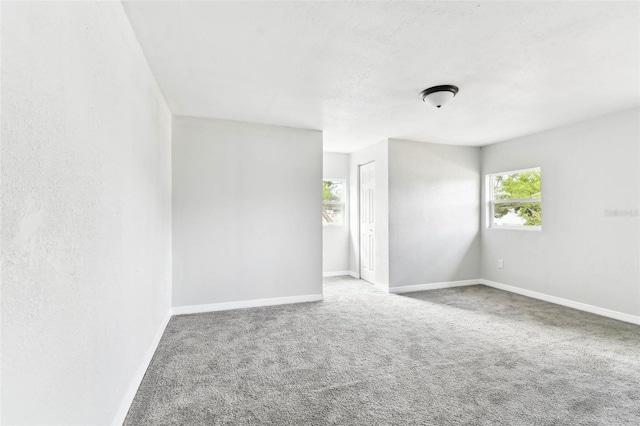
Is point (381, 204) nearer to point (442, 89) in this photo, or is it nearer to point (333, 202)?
point (333, 202)

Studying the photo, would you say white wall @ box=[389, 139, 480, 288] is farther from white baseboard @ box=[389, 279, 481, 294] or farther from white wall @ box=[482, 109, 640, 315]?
white wall @ box=[482, 109, 640, 315]

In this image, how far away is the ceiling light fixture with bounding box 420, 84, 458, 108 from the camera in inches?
111

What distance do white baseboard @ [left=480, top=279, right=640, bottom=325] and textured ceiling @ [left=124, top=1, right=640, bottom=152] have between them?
7.77 ft

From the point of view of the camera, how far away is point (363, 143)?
17.0 feet

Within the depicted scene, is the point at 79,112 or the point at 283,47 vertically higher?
the point at 283,47

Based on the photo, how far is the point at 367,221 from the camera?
556 centimetres

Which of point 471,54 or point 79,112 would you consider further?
point 471,54

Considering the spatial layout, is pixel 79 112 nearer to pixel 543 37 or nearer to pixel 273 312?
pixel 543 37

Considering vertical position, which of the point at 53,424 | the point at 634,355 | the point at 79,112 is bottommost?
the point at 634,355

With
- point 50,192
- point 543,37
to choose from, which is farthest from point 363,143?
point 50,192

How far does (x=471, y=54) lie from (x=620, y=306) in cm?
351

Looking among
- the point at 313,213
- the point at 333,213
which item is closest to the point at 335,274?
the point at 333,213

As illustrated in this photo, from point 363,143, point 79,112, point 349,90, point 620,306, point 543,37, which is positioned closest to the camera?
point 79,112

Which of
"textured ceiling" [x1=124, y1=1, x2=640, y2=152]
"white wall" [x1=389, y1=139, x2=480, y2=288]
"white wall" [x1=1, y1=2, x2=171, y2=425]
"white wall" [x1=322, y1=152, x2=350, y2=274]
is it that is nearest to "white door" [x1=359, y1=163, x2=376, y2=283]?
"white wall" [x1=322, y1=152, x2=350, y2=274]
